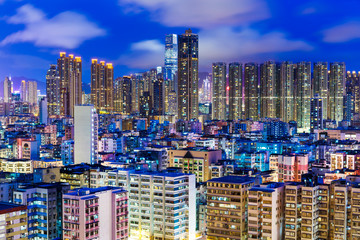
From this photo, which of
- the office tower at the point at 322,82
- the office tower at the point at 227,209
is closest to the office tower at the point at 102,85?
the office tower at the point at 322,82

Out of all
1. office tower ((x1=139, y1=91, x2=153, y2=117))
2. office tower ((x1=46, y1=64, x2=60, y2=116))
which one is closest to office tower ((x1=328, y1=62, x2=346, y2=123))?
office tower ((x1=139, y1=91, x2=153, y2=117))

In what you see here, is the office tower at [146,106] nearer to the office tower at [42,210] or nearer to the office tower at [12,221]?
the office tower at [42,210]

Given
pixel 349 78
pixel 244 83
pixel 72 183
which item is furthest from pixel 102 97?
pixel 72 183

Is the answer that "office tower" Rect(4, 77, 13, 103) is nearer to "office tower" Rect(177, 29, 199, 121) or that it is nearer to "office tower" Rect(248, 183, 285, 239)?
"office tower" Rect(177, 29, 199, 121)

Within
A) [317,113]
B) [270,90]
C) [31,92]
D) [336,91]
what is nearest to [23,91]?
[31,92]

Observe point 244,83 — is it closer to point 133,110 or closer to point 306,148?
point 133,110

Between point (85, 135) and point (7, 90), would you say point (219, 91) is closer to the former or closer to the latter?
point (7, 90)
